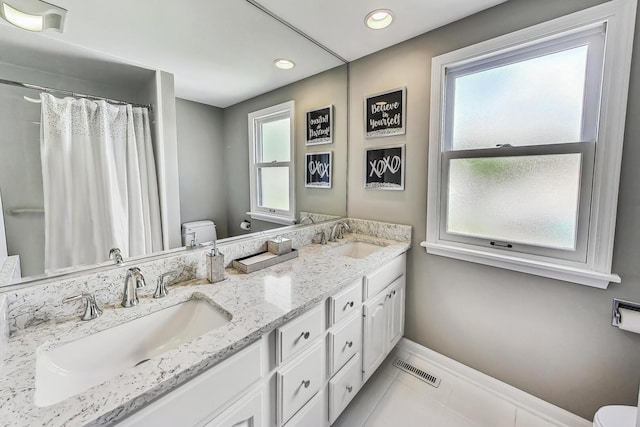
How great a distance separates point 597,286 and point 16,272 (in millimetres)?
2318

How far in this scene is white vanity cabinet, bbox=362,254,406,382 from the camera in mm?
1414

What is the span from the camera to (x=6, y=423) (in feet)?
1.56

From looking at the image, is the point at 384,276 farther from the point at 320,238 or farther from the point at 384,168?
the point at 384,168

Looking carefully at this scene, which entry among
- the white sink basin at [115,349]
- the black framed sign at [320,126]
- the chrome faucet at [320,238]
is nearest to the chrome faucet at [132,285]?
the white sink basin at [115,349]

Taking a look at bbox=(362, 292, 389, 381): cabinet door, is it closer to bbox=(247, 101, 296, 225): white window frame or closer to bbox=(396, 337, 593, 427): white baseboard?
bbox=(396, 337, 593, 427): white baseboard

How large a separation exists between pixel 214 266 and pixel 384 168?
1.36 metres

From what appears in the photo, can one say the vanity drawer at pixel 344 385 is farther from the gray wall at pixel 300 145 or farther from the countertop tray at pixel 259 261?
the gray wall at pixel 300 145

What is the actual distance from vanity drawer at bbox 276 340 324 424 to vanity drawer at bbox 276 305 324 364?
43mm

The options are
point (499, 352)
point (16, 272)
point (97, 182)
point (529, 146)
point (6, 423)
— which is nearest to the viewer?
point (6, 423)

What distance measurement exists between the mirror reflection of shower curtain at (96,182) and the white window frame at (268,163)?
0.49m

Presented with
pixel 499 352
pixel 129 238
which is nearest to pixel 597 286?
pixel 499 352

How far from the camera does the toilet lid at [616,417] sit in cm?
95

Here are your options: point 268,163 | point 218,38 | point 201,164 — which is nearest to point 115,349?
point 201,164

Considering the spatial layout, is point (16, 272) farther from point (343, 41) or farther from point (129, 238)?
point (343, 41)
